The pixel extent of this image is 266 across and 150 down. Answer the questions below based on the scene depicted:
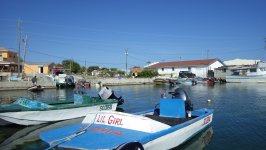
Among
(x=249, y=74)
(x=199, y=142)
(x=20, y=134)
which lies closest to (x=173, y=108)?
(x=199, y=142)

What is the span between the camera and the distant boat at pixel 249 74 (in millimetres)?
55719

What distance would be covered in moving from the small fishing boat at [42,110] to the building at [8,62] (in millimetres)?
36004

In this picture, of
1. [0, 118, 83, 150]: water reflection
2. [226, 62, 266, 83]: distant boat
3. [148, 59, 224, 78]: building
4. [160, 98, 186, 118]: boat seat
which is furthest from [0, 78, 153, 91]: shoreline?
[160, 98, 186, 118]: boat seat

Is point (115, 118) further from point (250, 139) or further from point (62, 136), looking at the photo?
point (250, 139)

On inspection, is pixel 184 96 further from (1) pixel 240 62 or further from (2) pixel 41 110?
(1) pixel 240 62

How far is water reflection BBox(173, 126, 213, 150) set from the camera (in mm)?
10547

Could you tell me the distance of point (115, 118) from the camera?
8570 millimetres

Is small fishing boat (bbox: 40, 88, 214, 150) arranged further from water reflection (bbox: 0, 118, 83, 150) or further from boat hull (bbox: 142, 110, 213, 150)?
water reflection (bbox: 0, 118, 83, 150)

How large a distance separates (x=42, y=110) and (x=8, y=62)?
137 feet

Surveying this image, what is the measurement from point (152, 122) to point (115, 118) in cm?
127

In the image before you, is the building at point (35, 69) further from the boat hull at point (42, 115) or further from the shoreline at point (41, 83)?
the boat hull at point (42, 115)

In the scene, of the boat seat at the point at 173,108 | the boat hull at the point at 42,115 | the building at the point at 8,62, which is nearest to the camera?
the boat seat at the point at 173,108

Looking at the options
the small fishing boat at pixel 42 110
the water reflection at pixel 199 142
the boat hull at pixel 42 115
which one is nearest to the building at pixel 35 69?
the small fishing boat at pixel 42 110

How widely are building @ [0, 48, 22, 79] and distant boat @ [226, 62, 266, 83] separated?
4857 centimetres
